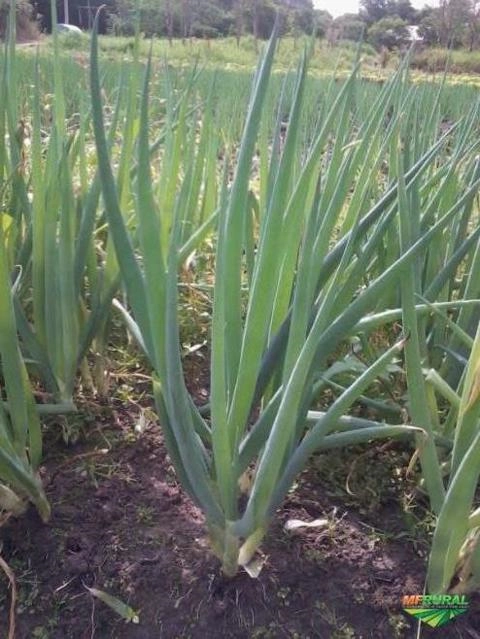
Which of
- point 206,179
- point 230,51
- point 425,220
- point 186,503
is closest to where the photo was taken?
point 186,503

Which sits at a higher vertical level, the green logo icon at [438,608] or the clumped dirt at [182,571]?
the green logo icon at [438,608]

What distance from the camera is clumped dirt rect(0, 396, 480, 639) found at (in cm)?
65

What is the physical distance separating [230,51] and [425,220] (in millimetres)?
11624

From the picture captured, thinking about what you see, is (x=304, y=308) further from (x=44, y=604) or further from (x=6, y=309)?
(x=44, y=604)

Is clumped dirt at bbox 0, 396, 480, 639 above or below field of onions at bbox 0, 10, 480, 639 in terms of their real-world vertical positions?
below

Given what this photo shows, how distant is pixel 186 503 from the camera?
793mm

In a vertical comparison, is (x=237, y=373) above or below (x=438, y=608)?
above

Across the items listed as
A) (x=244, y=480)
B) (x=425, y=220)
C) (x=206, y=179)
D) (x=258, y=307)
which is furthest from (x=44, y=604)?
(x=206, y=179)

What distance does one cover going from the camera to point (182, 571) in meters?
0.70

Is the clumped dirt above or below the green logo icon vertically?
below

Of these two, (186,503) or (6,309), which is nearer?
(6,309)

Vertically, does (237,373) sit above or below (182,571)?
above

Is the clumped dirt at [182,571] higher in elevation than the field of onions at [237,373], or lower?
lower

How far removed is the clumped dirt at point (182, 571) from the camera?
0.65 meters
